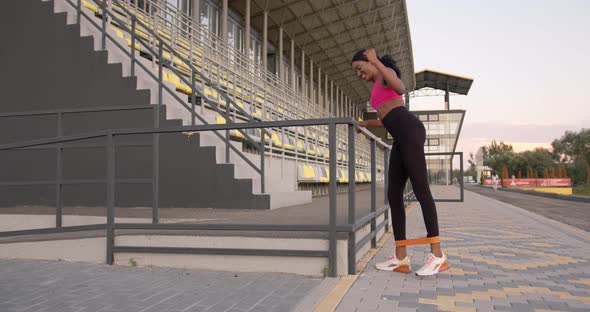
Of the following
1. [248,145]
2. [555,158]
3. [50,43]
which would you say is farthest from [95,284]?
[555,158]

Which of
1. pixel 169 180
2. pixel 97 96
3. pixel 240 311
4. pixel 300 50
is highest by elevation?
pixel 300 50

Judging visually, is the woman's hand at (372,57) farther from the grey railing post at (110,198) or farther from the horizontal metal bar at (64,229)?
the horizontal metal bar at (64,229)

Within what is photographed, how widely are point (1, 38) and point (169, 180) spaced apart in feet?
15.4

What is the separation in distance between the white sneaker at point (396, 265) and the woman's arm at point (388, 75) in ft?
4.77

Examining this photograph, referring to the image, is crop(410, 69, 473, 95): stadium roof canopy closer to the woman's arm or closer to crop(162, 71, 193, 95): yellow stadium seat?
crop(162, 71, 193, 95): yellow stadium seat

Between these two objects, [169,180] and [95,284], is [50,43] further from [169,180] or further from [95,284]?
[95,284]

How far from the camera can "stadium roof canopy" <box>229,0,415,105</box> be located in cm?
2409

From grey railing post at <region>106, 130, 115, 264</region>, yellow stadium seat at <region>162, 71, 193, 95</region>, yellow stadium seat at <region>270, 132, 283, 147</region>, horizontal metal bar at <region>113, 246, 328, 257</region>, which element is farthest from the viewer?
yellow stadium seat at <region>270, 132, 283, 147</region>

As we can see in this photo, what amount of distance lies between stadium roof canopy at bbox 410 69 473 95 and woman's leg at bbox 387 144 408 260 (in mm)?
63173

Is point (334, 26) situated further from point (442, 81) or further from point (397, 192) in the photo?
point (442, 81)

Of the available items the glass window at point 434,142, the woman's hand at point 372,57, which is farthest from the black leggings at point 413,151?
the glass window at point 434,142

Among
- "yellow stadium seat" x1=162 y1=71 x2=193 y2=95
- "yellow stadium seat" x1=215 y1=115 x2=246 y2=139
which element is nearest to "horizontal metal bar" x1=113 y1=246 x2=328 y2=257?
"yellow stadium seat" x1=215 y1=115 x2=246 y2=139

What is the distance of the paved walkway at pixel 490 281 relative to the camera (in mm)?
→ 3062

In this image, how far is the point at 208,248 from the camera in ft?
13.9
